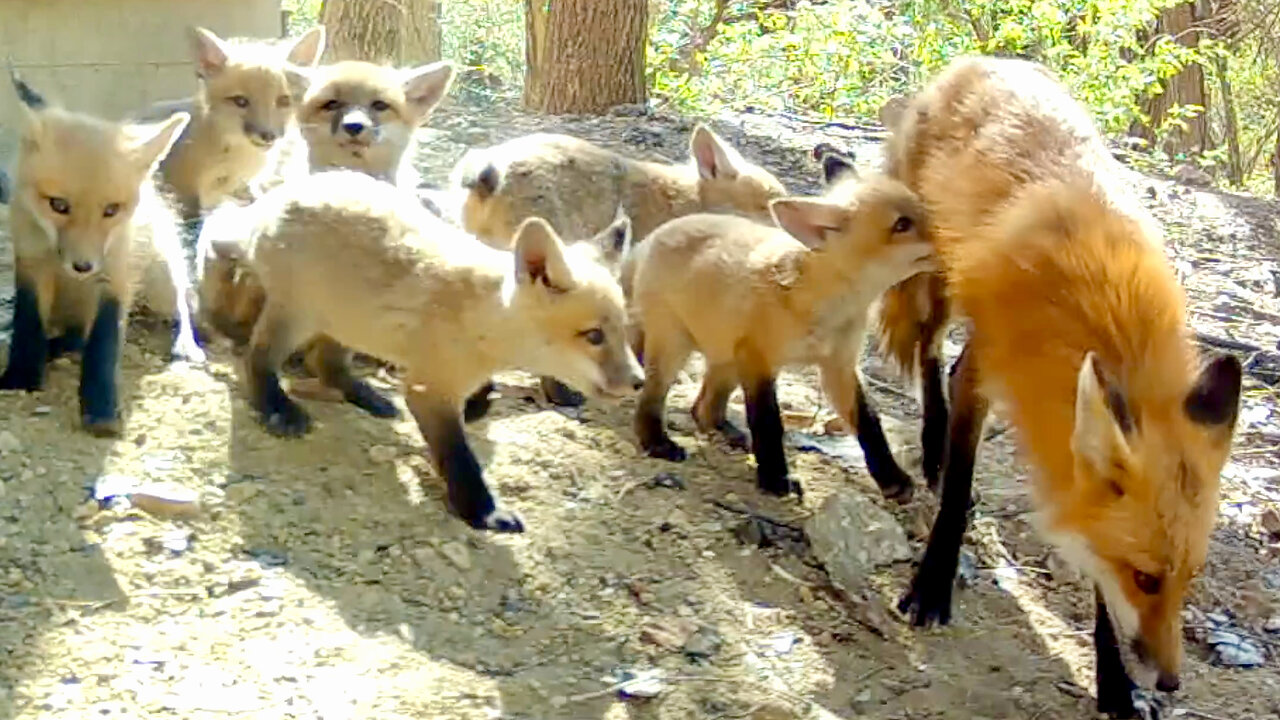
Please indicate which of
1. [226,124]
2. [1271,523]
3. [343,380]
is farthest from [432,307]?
[1271,523]

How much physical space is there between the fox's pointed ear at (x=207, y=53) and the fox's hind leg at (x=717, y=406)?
9.88ft

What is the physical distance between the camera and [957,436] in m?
4.91

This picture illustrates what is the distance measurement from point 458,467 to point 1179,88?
499 inches

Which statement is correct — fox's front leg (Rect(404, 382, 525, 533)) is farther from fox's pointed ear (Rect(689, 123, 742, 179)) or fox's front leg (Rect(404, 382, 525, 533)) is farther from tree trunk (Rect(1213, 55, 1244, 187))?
tree trunk (Rect(1213, 55, 1244, 187))

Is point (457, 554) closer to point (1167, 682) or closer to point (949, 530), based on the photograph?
point (949, 530)

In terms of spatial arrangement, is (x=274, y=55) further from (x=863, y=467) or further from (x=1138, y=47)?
(x=1138, y=47)

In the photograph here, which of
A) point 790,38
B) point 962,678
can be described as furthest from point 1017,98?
point 790,38

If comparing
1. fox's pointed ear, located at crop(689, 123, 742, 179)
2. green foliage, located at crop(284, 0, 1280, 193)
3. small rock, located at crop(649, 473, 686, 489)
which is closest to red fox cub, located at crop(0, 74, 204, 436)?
small rock, located at crop(649, 473, 686, 489)

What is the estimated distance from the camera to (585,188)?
6.59 m

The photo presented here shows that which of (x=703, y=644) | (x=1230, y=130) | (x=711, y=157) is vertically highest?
(x=711, y=157)

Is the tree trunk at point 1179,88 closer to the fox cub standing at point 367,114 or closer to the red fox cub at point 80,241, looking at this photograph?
the fox cub standing at point 367,114

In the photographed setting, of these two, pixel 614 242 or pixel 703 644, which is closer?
pixel 703 644

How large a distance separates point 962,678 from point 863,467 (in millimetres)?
1297

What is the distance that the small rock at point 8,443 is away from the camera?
4.62 m
